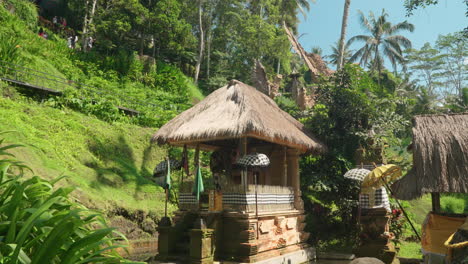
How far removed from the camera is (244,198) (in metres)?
8.96

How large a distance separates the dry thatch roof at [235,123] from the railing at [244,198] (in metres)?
1.38

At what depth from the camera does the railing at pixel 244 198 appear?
8.99 meters

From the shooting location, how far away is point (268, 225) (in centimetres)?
959

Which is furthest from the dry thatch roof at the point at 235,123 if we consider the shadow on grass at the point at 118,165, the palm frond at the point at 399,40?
the palm frond at the point at 399,40

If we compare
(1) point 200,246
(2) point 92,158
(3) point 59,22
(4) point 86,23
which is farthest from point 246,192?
(3) point 59,22

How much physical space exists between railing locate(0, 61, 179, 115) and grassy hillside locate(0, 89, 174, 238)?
1109 millimetres

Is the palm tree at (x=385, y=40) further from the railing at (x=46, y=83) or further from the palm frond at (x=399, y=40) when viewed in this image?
the railing at (x=46, y=83)

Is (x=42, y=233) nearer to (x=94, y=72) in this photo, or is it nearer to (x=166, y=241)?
(x=166, y=241)

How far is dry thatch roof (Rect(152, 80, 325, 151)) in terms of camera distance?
9250 mm

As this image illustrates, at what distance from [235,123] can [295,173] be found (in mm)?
3828

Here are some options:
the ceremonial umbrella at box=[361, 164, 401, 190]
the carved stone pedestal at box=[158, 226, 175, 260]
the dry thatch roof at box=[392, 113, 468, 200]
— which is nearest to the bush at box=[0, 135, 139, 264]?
the carved stone pedestal at box=[158, 226, 175, 260]

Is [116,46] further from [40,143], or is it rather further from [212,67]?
[40,143]

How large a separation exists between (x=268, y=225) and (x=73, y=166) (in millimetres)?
6697

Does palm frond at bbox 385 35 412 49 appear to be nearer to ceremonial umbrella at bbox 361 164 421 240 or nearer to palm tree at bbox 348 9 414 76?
palm tree at bbox 348 9 414 76
